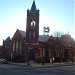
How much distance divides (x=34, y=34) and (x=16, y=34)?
25.9 feet

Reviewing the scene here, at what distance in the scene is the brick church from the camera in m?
62.1

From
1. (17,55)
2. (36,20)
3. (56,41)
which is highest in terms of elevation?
(36,20)

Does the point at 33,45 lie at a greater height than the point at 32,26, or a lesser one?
lesser

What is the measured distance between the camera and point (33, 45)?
62.1 metres

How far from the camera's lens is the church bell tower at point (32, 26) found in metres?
62.7

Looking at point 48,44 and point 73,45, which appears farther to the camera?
point 73,45

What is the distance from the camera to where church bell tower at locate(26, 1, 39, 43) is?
206ft

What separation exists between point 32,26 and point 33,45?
569cm

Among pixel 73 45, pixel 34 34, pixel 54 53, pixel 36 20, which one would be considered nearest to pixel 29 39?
pixel 34 34

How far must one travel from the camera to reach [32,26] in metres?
63.4

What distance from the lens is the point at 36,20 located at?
62.8m

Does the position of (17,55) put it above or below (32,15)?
below

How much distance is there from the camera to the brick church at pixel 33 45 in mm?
62062

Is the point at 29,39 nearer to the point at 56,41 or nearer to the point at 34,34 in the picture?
the point at 34,34
